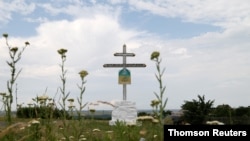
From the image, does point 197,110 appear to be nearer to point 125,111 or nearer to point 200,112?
point 200,112

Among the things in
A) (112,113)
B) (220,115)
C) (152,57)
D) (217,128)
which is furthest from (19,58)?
(112,113)

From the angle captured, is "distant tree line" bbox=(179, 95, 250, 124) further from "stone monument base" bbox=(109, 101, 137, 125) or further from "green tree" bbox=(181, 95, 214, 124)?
"stone monument base" bbox=(109, 101, 137, 125)

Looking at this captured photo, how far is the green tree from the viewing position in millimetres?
19156

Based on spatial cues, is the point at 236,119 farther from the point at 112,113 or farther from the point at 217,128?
the point at 217,128

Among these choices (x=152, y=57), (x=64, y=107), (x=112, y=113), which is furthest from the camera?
(x=112, y=113)

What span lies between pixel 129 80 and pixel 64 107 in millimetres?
22160

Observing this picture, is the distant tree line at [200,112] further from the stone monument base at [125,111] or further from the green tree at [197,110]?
the stone monument base at [125,111]

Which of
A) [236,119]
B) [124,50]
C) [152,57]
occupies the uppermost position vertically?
[124,50]

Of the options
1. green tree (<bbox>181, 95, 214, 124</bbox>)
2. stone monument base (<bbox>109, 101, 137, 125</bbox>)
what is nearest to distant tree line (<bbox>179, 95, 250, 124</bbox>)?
green tree (<bbox>181, 95, 214, 124</bbox>)

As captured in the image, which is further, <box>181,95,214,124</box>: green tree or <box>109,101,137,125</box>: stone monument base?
<box>109,101,137,125</box>: stone monument base

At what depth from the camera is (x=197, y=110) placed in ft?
63.5

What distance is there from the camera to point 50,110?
4.95 m

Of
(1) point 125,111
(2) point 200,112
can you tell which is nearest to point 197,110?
(2) point 200,112

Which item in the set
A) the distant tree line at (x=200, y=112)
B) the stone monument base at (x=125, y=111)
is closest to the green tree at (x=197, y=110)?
the distant tree line at (x=200, y=112)
